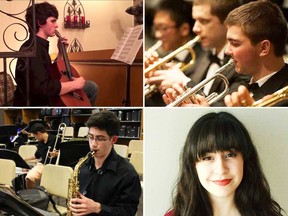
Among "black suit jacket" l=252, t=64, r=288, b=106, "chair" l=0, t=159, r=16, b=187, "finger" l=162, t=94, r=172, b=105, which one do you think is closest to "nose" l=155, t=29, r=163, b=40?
"finger" l=162, t=94, r=172, b=105

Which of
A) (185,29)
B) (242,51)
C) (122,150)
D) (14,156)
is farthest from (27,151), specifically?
(242,51)

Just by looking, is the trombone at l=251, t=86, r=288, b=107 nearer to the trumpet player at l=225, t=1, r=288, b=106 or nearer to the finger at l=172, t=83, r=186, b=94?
the trumpet player at l=225, t=1, r=288, b=106

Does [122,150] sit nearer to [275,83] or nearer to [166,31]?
[166,31]

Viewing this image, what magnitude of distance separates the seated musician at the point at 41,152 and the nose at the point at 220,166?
74cm

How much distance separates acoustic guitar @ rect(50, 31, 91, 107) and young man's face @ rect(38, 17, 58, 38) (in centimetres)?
3

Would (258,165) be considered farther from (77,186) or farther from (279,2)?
(77,186)

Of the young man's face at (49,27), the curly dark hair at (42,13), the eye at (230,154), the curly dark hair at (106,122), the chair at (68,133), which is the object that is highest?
the curly dark hair at (42,13)

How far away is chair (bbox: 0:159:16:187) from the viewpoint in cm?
176

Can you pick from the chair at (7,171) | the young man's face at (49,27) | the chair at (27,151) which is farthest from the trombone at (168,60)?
the chair at (7,171)

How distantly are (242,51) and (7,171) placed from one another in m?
1.21

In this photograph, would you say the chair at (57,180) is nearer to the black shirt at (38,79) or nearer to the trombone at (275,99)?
the black shirt at (38,79)

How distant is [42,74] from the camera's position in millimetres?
1688

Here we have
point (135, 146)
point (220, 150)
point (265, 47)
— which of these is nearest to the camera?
point (265, 47)

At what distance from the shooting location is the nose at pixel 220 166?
157 cm
